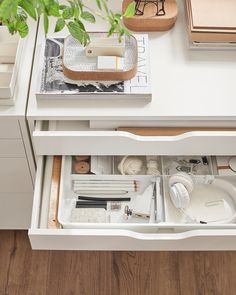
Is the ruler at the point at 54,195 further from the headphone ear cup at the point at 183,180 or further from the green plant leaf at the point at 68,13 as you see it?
the green plant leaf at the point at 68,13

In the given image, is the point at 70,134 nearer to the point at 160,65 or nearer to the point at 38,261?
the point at 160,65

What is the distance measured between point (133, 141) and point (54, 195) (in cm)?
22

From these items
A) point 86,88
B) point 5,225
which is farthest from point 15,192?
point 86,88

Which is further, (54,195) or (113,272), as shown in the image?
(113,272)

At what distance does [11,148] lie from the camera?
1167 mm

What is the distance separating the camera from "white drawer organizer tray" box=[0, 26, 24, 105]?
105 centimetres

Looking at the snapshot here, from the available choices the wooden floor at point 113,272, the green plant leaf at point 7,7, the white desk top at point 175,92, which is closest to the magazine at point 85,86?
the white desk top at point 175,92

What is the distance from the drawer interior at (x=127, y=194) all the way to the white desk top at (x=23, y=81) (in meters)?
0.16

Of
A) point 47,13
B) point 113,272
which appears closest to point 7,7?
point 47,13

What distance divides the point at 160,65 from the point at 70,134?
0.94 ft

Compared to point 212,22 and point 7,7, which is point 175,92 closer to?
point 212,22

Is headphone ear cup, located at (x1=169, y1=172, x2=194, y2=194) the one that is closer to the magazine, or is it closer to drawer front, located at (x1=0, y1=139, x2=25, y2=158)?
the magazine

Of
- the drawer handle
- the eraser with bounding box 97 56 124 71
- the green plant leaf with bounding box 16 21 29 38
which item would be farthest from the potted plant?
the drawer handle

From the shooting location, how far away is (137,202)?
1.15m
